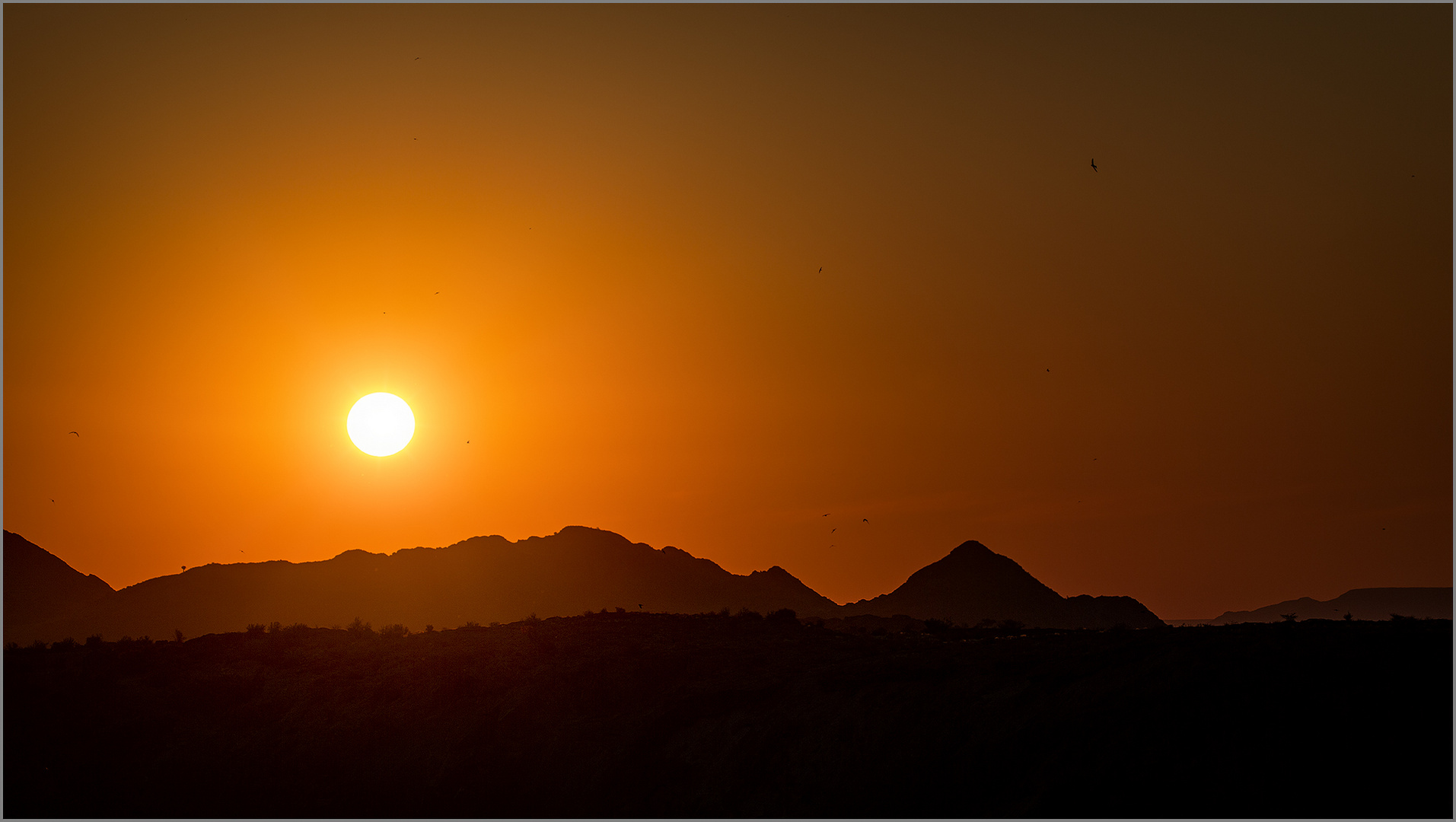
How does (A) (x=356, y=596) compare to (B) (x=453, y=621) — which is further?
(A) (x=356, y=596)

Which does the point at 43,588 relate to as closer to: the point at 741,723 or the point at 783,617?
the point at 783,617

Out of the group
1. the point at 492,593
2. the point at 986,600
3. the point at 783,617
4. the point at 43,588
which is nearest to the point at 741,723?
the point at 783,617

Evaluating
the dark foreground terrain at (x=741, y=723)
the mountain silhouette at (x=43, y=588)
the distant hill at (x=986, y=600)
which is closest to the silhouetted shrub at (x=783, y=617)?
the dark foreground terrain at (x=741, y=723)

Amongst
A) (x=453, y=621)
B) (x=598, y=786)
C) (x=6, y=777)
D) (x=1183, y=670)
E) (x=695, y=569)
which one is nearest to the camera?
(x=1183, y=670)

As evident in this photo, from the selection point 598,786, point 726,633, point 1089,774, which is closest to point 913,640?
point 726,633

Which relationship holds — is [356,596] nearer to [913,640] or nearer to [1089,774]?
[913,640]

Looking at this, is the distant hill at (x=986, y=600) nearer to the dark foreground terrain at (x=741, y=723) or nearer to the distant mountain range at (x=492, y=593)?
the distant mountain range at (x=492, y=593)
